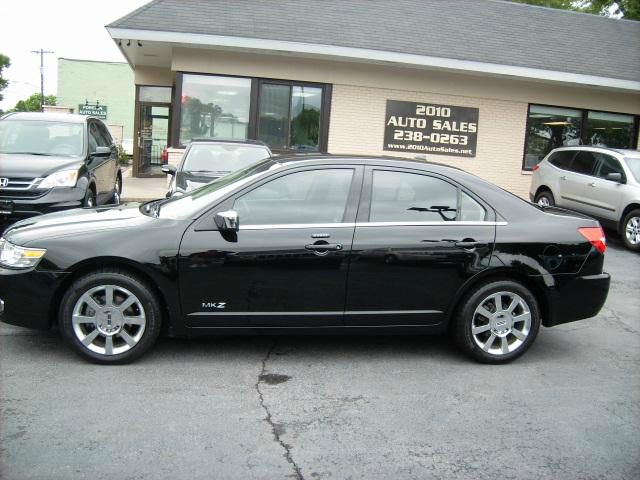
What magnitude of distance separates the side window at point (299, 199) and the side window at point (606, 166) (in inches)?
322

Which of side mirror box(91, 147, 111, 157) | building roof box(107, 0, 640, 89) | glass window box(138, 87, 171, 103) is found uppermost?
building roof box(107, 0, 640, 89)

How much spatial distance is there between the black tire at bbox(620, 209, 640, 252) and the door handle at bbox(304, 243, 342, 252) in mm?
7848

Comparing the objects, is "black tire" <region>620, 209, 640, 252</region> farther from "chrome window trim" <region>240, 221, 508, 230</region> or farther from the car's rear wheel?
"chrome window trim" <region>240, 221, 508, 230</region>

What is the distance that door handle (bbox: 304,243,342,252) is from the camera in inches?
193

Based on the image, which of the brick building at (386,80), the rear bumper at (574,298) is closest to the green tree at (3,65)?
the brick building at (386,80)

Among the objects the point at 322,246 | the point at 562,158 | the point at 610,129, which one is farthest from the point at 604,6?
the point at 322,246

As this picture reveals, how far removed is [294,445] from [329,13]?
14077mm

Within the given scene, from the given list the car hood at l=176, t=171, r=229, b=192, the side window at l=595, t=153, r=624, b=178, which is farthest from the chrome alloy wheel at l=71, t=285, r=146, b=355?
the side window at l=595, t=153, r=624, b=178

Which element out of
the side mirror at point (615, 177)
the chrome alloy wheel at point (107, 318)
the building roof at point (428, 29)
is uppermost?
the building roof at point (428, 29)

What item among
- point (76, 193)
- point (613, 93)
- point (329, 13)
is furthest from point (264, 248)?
point (613, 93)

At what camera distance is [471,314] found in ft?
17.0

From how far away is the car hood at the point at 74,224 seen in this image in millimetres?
4848

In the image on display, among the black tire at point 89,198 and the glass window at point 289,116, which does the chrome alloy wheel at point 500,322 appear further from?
the glass window at point 289,116

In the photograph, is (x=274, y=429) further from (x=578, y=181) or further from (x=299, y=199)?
(x=578, y=181)
